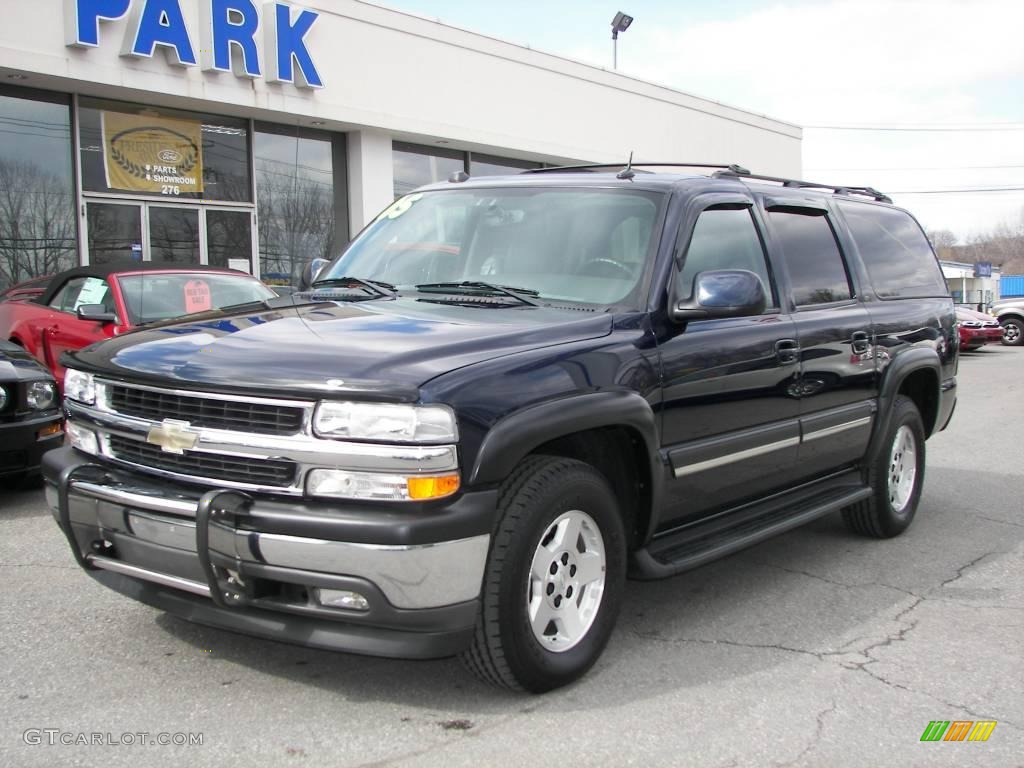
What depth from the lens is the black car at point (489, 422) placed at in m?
3.13

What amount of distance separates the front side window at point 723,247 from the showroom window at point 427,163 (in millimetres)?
13779

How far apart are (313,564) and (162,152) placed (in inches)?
544

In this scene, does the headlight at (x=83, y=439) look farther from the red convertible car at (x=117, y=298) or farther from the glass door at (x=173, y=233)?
the glass door at (x=173, y=233)

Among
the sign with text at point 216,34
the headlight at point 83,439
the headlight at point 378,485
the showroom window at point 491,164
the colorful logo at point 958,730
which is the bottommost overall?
the colorful logo at point 958,730

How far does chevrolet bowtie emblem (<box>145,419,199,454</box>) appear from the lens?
336 centimetres

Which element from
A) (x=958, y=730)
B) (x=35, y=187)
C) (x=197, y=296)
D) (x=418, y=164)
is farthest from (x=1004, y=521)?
(x=418, y=164)

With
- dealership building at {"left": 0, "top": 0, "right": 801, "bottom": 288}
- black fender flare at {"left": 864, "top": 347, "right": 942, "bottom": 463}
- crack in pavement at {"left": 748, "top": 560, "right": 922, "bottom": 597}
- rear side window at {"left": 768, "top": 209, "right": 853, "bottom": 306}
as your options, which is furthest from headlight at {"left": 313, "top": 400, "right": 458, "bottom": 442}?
dealership building at {"left": 0, "top": 0, "right": 801, "bottom": 288}

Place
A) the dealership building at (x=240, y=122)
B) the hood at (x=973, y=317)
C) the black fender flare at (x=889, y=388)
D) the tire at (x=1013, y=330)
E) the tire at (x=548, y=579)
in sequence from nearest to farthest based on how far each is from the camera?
the tire at (x=548, y=579)
the black fender flare at (x=889, y=388)
the dealership building at (x=240, y=122)
the hood at (x=973, y=317)
the tire at (x=1013, y=330)

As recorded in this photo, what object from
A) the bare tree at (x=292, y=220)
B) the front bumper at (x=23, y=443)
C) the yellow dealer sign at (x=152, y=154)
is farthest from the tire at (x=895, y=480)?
the bare tree at (x=292, y=220)

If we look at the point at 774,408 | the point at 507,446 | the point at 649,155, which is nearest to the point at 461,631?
the point at 507,446

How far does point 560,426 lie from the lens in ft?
11.3

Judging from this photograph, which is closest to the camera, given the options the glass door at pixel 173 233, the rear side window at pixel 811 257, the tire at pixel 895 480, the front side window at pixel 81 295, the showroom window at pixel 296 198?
the rear side window at pixel 811 257

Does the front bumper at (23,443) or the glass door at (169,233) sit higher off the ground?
the glass door at (169,233)

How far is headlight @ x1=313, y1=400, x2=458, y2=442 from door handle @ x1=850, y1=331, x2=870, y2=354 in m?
2.98
